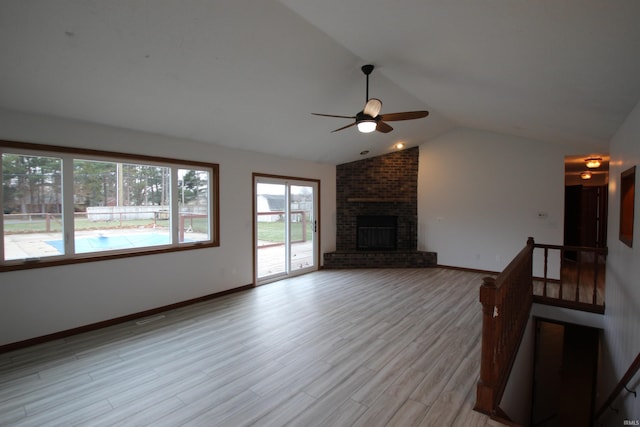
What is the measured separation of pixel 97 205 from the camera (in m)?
A: 3.82

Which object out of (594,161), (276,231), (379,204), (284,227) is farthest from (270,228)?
(594,161)

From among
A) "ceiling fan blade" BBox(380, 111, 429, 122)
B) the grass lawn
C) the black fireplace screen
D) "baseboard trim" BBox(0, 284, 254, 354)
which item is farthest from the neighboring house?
"ceiling fan blade" BBox(380, 111, 429, 122)

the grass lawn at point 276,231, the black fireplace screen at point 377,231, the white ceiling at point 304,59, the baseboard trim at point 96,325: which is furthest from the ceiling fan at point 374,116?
the black fireplace screen at point 377,231

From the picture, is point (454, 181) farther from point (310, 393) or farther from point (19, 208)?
point (19, 208)

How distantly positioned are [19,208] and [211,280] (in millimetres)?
2508

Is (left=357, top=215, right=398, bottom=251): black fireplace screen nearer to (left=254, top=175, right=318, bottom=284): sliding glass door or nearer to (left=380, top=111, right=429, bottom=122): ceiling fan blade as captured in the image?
(left=254, top=175, right=318, bottom=284): sliding glass door

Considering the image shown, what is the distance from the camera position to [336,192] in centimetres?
754

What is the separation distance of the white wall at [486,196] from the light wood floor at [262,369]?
8.14ft

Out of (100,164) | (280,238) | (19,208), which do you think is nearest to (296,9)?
(100,164)

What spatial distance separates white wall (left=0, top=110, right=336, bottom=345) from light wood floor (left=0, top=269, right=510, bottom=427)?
279 millimetres

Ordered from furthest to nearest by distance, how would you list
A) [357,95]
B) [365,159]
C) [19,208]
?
1. [365,159]
2. [357,95]
3. [19,208]

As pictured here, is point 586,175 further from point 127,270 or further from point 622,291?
point 127,270

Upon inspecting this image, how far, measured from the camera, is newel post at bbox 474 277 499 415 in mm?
2236

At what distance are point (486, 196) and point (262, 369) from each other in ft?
19.1
